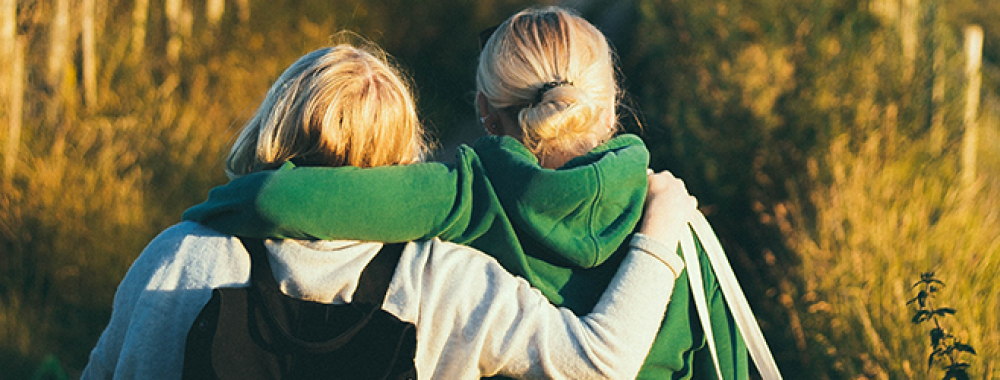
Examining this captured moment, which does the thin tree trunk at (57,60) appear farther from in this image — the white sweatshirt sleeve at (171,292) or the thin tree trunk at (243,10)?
the white sweatshirt sleeve at (171,292)

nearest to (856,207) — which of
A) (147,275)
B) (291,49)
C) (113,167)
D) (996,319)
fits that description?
(996,319)

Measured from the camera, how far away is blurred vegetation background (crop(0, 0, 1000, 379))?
3762 mm

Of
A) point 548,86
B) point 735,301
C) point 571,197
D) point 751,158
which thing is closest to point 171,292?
point 571,197

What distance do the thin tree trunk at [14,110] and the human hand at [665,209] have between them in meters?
3.98

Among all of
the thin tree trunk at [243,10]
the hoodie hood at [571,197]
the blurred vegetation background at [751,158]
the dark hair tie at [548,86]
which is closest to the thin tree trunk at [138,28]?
the blurred vegetation background at [751,158]

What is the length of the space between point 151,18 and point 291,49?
A: 138cm

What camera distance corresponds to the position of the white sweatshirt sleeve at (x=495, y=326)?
1.53 meters

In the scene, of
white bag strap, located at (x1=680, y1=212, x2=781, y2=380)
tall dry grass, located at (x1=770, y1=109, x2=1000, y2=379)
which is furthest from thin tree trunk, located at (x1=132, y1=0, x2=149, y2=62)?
white bag strap, located at (x1=680, y1=212, x2=781, y2=380)

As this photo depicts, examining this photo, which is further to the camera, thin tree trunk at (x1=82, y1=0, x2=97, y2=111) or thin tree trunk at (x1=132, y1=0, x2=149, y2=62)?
thin tree trunk at (x1=132, y1=0, x2=149, y2=62)

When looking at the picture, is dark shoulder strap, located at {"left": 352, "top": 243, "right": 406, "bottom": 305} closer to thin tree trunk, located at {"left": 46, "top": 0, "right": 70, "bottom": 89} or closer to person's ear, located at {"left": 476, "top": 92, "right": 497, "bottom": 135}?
person's ear, located at {"left": 476, "top": 92, "right": 497, "bottom": 135}

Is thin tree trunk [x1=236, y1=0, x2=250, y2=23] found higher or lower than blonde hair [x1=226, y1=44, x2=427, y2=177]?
higher

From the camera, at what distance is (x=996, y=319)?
10.4 ft

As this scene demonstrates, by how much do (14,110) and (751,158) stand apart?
13.8ft

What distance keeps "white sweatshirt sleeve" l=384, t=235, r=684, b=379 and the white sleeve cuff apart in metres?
0.13
